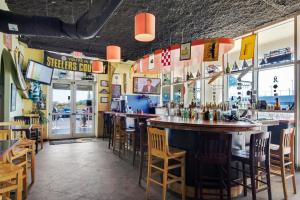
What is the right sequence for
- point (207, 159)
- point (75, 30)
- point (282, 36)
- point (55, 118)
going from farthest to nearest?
point (55, 118) < point (282, 36) < point (75, 30) < point (207, 159)

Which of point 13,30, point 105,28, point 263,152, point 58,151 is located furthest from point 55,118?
point 263,152

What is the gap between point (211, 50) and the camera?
4.20m

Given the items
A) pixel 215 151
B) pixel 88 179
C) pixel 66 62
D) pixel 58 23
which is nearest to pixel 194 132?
pixel 215 151

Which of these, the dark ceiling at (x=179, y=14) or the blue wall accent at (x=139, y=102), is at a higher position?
the dark ceiling at (x=179, y=14)

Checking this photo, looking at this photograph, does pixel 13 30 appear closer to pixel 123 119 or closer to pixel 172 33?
pixel 123 119

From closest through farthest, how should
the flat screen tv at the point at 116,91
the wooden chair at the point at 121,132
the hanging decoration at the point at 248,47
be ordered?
1. the hanging decoration at the point at 248,47
2. the wooden chair at the point at 121,132
3. the flat screen tv at the point at 116,91

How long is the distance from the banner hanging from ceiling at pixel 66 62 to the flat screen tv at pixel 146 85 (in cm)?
229

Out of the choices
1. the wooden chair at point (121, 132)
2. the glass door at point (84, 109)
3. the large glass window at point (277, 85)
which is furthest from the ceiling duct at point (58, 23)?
the glass door at point (84, 109)

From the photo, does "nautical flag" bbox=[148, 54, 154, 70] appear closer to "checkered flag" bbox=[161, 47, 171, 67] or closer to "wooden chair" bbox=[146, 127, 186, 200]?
"checkered flag" bbox=[161, 47, 171, 67]

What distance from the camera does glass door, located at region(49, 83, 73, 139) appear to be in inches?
318

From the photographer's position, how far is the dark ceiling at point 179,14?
4402 mm

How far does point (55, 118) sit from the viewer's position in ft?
26.8

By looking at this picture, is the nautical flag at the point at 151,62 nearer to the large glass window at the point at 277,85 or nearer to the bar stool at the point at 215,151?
the large glass window at the point at 277,85

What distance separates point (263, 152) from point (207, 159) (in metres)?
0.81
